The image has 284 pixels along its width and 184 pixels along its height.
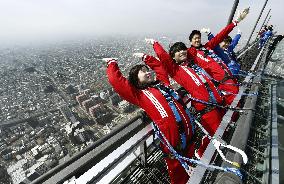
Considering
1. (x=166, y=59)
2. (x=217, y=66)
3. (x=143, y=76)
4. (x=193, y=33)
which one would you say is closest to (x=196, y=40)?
(x=193, y=33)

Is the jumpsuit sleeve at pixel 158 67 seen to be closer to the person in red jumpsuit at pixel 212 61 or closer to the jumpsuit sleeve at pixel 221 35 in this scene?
the person in red jumpsuit at pixel 212 61

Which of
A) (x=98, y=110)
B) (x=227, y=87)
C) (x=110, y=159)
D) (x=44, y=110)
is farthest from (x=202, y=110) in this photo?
(x=44, y=110)

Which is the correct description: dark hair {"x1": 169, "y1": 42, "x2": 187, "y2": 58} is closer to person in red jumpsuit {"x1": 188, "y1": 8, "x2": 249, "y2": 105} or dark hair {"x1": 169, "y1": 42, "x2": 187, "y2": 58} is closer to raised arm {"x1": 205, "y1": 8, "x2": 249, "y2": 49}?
person in red jumpsuit {"x1": 188, "y1": 8, "x2": 249, "y2": 105}

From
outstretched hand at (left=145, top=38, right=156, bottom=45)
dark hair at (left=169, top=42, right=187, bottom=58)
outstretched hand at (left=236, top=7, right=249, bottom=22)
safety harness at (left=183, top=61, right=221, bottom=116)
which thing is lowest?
safety harness at (left=183, top=61, right=221, bottom=116)

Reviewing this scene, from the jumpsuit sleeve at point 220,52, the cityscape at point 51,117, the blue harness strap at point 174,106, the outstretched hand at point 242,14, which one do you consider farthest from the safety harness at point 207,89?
the cityscape at point 51,117

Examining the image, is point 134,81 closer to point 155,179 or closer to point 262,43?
point 155,179

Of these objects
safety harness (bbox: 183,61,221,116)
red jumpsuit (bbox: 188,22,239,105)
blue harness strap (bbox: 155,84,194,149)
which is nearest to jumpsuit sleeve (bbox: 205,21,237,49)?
red jumpsuit (bbox: 188,22,239,105)
